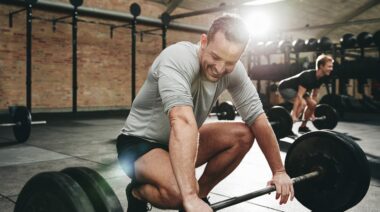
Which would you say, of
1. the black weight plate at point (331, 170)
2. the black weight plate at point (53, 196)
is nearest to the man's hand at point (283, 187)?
the black weight plate at point (331, 170)

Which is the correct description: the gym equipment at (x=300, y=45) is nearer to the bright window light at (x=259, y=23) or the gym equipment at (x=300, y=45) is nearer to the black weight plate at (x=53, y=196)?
the bright window light at (x=259, y=23)

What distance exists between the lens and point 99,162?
2.76 meters

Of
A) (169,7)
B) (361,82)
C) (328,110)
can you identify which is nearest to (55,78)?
(169,7)

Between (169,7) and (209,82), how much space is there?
25.9 feet

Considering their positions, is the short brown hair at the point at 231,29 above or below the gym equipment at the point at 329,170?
above

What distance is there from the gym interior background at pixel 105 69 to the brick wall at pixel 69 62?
2cm

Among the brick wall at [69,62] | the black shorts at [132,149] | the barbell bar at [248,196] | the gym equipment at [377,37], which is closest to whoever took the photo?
the barbell bar at [248,196]

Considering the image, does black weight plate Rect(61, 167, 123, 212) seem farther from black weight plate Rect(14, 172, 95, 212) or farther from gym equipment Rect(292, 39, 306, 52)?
Result: gym equipment Rect(292, 39, 306, 52)

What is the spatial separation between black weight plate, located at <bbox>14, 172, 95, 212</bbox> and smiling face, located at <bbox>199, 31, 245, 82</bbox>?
572 millimetres

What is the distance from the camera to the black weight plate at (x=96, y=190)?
1019 millimetres

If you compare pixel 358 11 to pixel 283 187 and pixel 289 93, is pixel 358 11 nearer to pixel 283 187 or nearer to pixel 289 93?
pixel 289 93

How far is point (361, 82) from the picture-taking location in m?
8.32

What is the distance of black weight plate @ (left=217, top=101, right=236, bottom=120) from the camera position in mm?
5525

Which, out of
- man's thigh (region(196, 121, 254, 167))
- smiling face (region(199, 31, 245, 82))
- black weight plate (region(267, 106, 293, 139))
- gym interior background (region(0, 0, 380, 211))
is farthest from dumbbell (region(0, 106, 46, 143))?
smiling face (region(199, 31, 245, 82))
